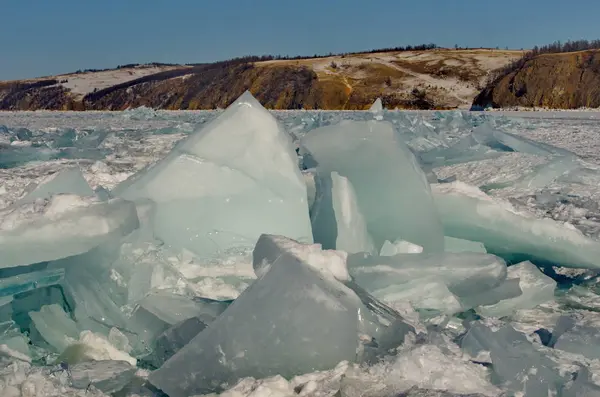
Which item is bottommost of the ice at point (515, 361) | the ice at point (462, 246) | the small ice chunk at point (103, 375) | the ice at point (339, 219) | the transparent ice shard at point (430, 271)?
the small ice chunk at point (103, 375)

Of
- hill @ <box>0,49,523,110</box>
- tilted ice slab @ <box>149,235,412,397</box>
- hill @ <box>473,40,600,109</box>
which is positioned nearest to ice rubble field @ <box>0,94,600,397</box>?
tilted ice slab @ <box>149,235,412,397</box>

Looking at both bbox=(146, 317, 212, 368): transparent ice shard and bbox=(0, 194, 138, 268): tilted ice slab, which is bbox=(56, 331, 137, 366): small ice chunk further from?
bbox=(0, 194, 138, 268): tilted ice slab

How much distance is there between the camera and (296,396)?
4.19 feet

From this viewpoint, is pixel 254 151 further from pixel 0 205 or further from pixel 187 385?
pixel 0 205

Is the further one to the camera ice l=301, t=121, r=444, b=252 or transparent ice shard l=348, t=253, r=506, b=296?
ice l=301, t=121, r=444, b=252

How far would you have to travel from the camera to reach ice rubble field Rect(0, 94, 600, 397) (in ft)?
4.48

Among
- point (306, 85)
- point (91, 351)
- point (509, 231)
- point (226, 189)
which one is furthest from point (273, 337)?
point (306, 85)

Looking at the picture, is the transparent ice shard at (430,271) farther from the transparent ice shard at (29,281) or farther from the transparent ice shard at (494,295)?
the transparent ice shard at (29,281)

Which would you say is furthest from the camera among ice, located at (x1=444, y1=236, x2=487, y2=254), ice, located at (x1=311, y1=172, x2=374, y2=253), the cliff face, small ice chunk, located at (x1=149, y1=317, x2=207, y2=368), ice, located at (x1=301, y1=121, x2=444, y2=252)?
the cliff face

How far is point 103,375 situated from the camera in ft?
4.76

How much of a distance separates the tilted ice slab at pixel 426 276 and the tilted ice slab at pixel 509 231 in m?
0.58

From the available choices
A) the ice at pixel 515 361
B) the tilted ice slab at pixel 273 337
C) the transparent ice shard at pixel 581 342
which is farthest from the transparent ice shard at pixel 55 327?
the transparent ice shard at pixel 581 342

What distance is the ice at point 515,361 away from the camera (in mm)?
1318

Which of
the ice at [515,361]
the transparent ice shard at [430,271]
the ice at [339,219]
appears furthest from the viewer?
the ice at [339,219]
